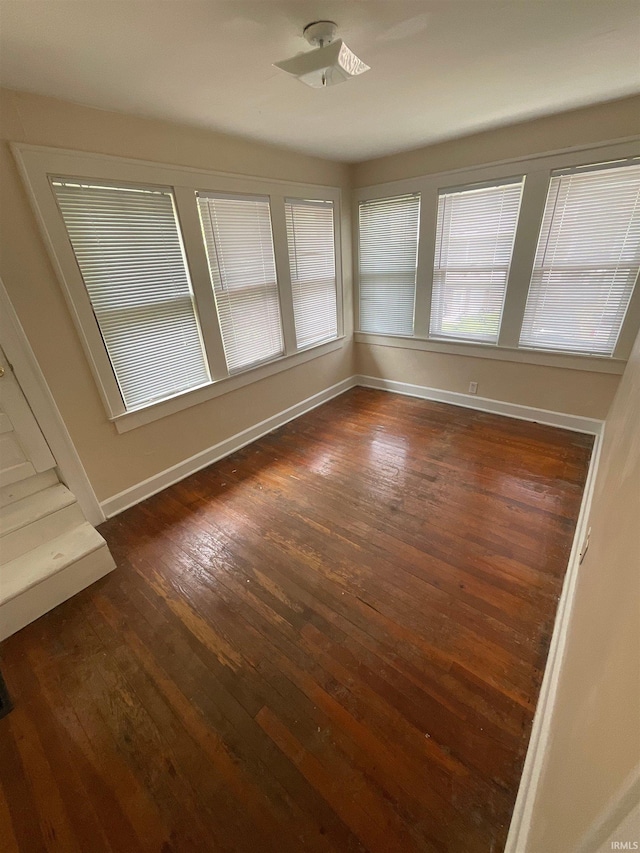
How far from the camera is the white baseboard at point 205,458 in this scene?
246cm

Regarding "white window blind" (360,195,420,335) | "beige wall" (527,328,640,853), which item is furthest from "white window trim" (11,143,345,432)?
"beige wall" (527,328,640,853)

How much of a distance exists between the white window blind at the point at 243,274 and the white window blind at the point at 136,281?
0.28 m

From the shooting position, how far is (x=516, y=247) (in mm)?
2922

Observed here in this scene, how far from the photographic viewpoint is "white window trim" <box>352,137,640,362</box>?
8.48ft

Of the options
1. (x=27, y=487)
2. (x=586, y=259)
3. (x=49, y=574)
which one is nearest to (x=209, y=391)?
A: (x=27, y=487)

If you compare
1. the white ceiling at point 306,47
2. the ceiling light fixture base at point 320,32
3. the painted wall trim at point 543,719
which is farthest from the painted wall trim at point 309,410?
the ceiling light fixture base at point 320,32

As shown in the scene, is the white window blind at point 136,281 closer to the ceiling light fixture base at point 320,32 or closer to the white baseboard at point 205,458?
the white baseboard at point 205,458

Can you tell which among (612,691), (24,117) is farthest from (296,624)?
(24,117)

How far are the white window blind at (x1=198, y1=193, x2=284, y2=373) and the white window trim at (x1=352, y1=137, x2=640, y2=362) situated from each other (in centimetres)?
141

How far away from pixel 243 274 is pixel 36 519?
222 centimetres

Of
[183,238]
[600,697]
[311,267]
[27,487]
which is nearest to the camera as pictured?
[600,697]

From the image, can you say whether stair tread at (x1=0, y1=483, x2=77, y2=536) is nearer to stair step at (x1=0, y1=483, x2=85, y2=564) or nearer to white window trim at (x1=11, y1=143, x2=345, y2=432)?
stair step at (x1=0, y1=483, x2=85, y2=564)

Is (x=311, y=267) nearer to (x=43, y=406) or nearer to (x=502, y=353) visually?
(x=502, y=353)

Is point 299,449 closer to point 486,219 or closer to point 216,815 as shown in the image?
point 216,815
